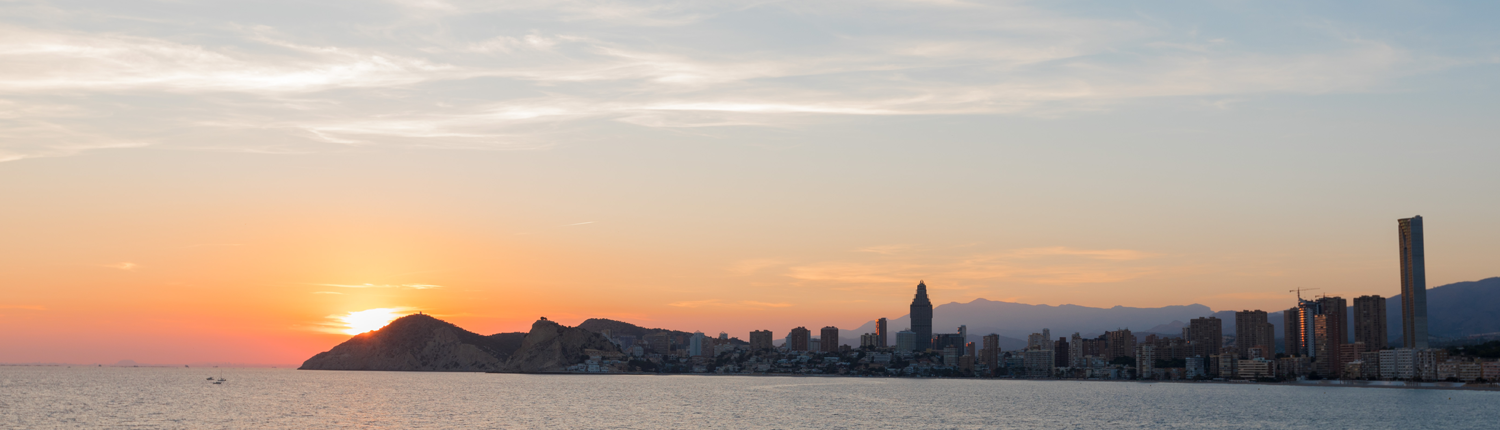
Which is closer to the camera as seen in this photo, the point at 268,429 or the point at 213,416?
the point at 268,429

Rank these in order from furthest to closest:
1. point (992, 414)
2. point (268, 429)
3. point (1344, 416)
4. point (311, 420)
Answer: point (1344, 416) → point (992, 414) → point (311, 420) → point (268, 429)

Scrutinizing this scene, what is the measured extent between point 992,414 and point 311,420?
313ft

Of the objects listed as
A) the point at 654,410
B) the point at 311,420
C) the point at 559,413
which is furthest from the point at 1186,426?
the point at 311,420

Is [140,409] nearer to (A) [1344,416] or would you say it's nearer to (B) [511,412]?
(B) [511,412]

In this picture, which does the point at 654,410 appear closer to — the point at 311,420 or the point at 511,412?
the point at 511,412

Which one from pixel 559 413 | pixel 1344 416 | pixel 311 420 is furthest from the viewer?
pixel 1344 416

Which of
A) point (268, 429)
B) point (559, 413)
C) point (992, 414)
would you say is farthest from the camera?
point (992, 414)

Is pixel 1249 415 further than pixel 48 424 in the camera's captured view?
Yes

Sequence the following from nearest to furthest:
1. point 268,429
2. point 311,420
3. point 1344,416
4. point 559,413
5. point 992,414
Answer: point 268,429 < point 311,420 < point 559,413 < point 992,414 < point 1344,416

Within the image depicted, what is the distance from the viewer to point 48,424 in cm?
13688

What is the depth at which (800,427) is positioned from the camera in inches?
5364

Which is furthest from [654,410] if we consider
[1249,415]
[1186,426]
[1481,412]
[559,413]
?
[1481,412]

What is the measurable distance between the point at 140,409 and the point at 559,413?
6275 cm

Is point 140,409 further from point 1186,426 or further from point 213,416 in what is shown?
point 1186,426
